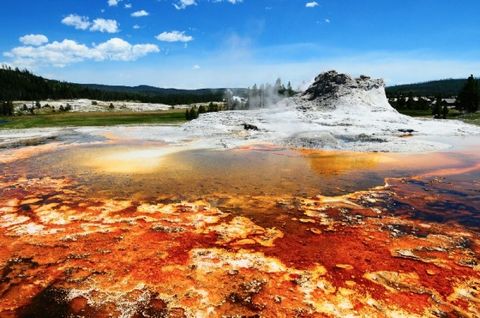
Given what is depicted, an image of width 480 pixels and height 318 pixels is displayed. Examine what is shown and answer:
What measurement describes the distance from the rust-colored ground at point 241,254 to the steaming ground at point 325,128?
9.49m

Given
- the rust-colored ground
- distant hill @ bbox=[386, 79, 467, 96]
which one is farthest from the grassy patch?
distant hill @ bbox=[386, 79, 467, 96]

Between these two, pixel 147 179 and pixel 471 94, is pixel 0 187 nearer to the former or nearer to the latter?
pixel 147 179

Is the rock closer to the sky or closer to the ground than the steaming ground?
closer to the sky

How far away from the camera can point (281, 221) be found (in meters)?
8.48

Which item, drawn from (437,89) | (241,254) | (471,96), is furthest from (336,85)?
(437,89)

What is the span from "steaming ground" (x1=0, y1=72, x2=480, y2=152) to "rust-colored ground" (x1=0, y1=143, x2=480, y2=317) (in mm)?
9490

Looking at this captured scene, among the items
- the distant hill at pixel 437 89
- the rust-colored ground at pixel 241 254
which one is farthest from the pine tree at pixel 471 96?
the distant hill at pixel 437 89

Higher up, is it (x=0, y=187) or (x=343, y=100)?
(x=343, y=100)

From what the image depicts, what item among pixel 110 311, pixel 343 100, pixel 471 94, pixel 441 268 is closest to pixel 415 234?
pixel 441 268

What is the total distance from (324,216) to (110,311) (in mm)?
5338

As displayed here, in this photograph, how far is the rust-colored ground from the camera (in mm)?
5250

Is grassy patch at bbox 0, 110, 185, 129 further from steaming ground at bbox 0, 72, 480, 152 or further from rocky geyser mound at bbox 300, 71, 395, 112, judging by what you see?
rocky geyser mound at bbox 300, 71, 395, 112

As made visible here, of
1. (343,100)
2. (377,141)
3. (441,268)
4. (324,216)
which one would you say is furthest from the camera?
(343,100)

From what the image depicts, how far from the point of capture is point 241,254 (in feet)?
22.4
